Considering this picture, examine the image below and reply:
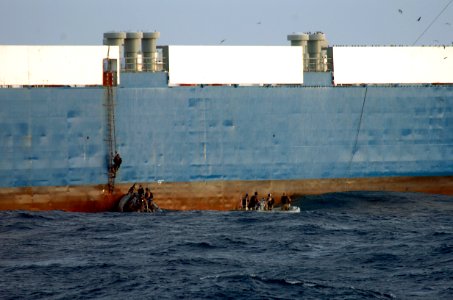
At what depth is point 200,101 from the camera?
51125 mm

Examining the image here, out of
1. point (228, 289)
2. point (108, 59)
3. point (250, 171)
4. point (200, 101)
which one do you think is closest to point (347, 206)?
point (250, 171)

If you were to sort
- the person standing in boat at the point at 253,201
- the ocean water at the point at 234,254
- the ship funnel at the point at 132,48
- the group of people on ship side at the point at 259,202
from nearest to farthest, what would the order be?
the ocean water at the point at 234,254 → the group of people on ship side at the point at 259,202 → the person standing in boat at the point at 253,201 → the ship funnel at the point at 132,48

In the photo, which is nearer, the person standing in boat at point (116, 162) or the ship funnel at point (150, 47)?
the person standing in boat at point (116, 162)

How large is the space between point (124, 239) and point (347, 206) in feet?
50.1

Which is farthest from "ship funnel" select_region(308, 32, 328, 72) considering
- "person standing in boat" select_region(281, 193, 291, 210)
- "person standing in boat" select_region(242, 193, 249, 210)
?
"person standing in boat" select_region(242, 193, 249, 210)

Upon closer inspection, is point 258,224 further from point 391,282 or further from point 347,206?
point 391,282

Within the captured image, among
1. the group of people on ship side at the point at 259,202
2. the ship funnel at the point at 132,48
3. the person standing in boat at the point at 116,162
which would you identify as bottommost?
the group of people on ship side at the point at 259,202

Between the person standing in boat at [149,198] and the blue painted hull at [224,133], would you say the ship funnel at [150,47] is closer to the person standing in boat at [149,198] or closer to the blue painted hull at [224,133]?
the blue painted hull at [224,133]

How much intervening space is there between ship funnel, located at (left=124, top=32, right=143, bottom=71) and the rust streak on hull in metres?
6.69

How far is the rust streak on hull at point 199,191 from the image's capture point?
4912 centimetres

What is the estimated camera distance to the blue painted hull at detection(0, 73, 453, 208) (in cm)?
4925

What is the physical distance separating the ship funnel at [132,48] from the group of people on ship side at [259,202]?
912 centimetres

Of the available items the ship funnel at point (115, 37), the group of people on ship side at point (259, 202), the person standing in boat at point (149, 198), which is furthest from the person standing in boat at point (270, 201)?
the ship funnel at point (115, 37)

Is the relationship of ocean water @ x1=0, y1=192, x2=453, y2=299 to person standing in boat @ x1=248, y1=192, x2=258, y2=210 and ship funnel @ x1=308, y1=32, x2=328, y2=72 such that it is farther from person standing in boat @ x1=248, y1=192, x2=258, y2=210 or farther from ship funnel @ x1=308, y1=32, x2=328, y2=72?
ship funnel @ x1=308, y1=32, x2=328, y2=72
